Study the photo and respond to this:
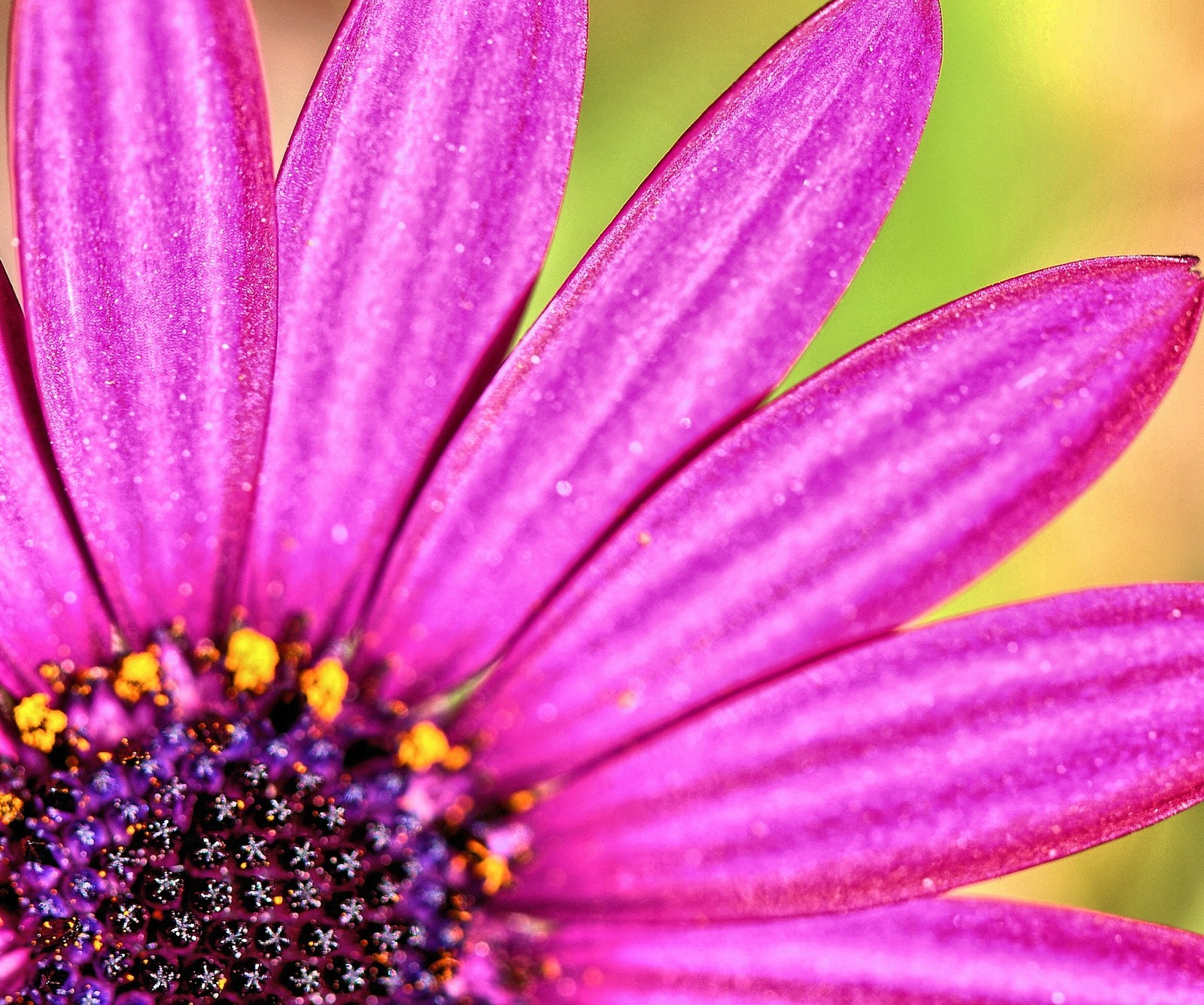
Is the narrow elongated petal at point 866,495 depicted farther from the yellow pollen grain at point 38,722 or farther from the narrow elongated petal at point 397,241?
the yellow pollen grain at point 38,722

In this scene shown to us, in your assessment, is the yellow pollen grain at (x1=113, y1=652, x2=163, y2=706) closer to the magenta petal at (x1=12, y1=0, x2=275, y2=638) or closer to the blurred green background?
the magenta petal at (x1=12, y1=0, x2=275, y2=638)

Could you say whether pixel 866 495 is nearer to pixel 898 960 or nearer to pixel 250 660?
pixel 898 960

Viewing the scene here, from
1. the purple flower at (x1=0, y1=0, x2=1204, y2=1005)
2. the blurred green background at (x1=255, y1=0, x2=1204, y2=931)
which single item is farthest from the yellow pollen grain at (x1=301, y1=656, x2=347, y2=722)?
the blurred green background at (x1=255, y1=0, x2=1204, y2=931)

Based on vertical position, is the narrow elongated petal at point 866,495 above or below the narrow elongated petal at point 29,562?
above

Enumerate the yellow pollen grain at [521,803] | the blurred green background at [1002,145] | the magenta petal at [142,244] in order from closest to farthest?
the magenta petal at [142,244] < the yellow pollen grain at [521,803] < the blurred green background at [1002,145]

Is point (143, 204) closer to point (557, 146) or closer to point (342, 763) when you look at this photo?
point (557, 146)

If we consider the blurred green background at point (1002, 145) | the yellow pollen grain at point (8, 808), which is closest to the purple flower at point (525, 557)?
the yellow pollen grain at point (8, 808)
